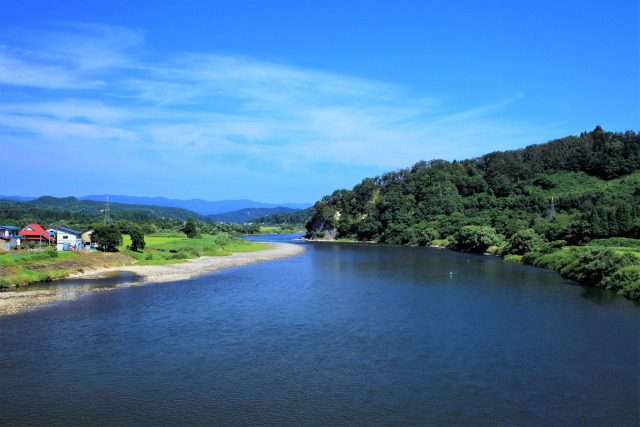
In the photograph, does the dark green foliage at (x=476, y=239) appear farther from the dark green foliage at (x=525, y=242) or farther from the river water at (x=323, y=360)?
the river water at (x=323, y=360)

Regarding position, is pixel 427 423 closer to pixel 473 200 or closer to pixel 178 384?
pixel 178 384

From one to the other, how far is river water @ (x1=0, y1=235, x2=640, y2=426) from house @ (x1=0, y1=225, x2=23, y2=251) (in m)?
29.8

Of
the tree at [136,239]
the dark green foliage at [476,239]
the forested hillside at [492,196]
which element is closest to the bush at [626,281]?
the forested hillside at [492,196]

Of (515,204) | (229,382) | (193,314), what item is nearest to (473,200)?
(515,204)

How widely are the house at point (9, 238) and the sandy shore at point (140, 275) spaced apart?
16.1 m

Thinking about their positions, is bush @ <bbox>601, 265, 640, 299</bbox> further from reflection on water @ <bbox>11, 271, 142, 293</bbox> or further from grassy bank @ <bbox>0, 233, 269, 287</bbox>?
grassy bank @ <bbox>0, 233, 269, 287</bbox>

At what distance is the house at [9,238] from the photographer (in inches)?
2199

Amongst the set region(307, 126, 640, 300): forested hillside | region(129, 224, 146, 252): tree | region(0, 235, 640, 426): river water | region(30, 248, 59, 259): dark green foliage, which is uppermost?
region(307, 126, 640, 300): forested hillside

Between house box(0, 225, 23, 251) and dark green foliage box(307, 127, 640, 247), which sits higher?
dark green foliage box(307, 127, 640, 247)

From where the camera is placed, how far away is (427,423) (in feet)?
47.1

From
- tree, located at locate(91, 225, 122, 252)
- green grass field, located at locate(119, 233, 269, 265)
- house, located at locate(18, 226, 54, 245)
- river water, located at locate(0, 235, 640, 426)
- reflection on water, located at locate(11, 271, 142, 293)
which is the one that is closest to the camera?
river water, located at locate(0, 235, 640, 426)

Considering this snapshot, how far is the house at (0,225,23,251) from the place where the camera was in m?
55.8

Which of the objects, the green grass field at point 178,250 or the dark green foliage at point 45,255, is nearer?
the dark green foliage at point 45,255

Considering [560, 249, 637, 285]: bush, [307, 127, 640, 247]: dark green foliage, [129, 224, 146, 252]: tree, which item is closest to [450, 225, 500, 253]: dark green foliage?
[307, 127, 640, 247]: dark green foliage
